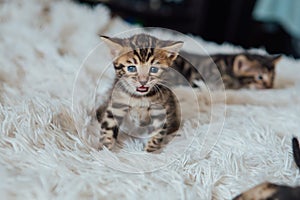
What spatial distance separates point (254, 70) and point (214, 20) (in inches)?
47.7

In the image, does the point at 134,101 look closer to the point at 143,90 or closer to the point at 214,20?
the point at 143,90

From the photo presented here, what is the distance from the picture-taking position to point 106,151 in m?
0.58

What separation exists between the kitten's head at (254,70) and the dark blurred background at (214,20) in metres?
1.03

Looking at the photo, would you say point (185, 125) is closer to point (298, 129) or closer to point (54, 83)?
point (298, 129)

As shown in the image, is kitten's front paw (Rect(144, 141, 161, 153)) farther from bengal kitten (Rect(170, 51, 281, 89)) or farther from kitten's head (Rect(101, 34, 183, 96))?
bengal kitten (Rect(170, 51, 281, 89))

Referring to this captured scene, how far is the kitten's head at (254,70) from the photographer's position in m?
1.06

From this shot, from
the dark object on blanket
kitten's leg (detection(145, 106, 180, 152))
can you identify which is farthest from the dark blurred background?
the dark object on blanket

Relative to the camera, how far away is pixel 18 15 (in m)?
1.15

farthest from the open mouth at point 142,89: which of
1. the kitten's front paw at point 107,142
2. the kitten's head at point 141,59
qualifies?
the kitten's front paw at point 107,142

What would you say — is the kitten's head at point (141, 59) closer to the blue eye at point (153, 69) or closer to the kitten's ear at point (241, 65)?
the blue eye at point (153, 69)

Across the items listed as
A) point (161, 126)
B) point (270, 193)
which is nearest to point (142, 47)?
point (161, 126)

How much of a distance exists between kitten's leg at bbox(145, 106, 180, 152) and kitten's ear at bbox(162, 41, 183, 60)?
0.27 ft

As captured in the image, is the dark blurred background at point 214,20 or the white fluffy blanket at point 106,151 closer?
the white fluffy blanket at point 106,151

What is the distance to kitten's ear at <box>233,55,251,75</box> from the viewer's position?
3.52 feet
